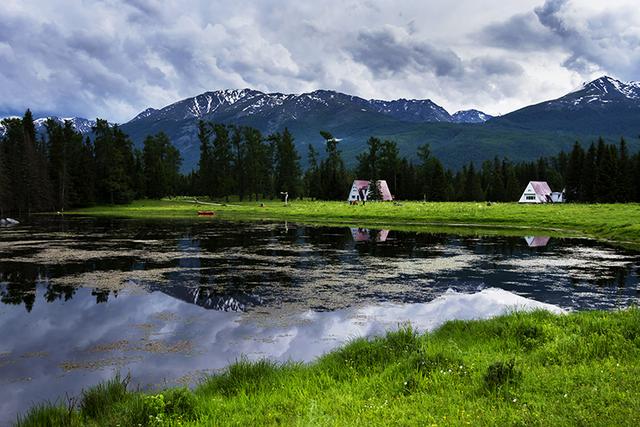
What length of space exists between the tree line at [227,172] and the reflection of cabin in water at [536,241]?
75.6 metres

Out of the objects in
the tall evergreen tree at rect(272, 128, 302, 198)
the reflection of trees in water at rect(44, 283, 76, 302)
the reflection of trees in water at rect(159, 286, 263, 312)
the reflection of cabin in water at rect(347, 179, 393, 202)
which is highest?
the tall evergreen tree at rect(272, 128, 302, 198)

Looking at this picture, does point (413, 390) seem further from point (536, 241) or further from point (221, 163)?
point (221, 163)

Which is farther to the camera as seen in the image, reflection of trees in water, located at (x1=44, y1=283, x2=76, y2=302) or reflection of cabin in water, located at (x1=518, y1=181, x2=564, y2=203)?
reflection of cabin in water, located at (x1=518, y1=181, x2=564, y2=203)

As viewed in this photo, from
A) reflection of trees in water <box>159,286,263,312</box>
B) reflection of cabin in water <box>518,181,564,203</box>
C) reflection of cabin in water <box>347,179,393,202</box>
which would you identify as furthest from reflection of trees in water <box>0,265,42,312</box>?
reflection of cabin in water <box>518,181,564,203</box>

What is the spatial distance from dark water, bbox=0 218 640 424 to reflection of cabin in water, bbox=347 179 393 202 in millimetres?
109735

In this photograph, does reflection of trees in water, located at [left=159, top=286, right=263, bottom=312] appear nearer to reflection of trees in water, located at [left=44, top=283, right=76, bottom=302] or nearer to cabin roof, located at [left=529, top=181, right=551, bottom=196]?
reflection of trees in water, located at [left=44, top=283, right=76, bottom=302]

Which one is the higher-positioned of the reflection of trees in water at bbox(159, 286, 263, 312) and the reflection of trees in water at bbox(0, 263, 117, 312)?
the reflection of trees in water at bbox(0, 263, 117, 312)

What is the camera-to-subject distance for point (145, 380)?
11.2m

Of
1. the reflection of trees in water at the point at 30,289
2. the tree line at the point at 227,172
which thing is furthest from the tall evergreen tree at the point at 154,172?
the reflection of trees in water at the point at 30,289

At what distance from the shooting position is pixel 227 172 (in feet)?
469

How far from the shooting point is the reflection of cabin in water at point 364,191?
491 ft

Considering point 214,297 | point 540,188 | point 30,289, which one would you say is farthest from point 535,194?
point 30,289

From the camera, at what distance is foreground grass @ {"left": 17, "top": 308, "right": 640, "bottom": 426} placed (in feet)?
27.0

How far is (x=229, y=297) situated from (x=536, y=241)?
35.1m
